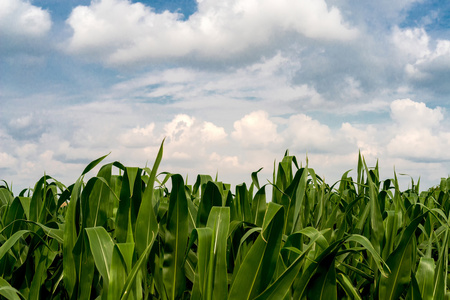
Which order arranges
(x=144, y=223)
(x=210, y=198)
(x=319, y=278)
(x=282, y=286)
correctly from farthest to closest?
(x=210, y=198) < (x=144, y=223) < (x=319, y=278) < (x=282, y=286)

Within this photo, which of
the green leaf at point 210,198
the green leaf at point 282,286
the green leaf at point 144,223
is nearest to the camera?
the green leaf at point 282,286

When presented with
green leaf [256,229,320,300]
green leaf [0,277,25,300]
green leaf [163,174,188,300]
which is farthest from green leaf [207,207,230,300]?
green leaf [0,277,25,300]

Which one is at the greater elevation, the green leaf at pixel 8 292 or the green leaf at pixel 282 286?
the green leaf at pixel 282 286

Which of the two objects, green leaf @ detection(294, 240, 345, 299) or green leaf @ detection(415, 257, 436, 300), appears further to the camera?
green leaf @ detection(415, 257, 436, 300)

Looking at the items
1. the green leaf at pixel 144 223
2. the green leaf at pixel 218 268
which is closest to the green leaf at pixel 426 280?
the green leaf at pixel 218 268

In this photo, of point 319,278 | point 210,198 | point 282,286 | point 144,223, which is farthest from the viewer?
point 210,198

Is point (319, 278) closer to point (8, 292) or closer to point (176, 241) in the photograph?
point (176, 241)

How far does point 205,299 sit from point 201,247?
13cm

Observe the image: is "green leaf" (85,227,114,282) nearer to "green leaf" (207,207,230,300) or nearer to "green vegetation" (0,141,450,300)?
"green vegetation" (0,141,450,300)

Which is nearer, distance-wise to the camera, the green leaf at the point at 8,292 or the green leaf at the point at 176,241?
the green leaf at the point at 8,292

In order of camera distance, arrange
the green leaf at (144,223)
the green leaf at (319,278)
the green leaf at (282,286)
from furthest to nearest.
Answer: the green leaf at (144,223) → the green leaf at (319,278) → the green leaf at (282,286)

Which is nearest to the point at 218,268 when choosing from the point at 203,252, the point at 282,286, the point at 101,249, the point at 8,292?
the point at 203,252

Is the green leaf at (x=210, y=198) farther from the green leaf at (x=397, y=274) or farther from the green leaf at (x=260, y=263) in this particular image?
the green leaf at (x=397, y=274)

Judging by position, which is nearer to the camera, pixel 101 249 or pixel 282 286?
pixel 282 286
